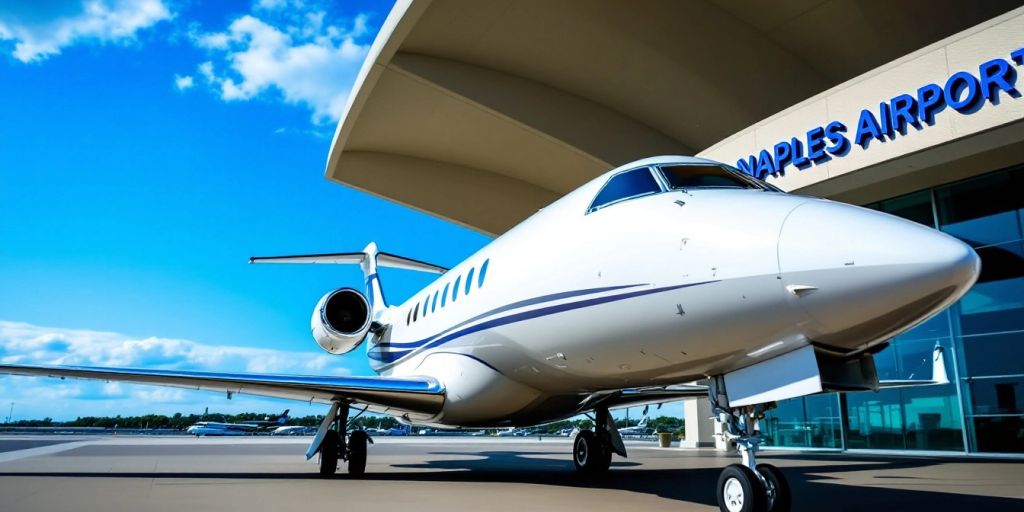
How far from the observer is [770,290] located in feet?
14.7

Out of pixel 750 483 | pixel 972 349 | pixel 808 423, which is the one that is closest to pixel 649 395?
pixel 750 483

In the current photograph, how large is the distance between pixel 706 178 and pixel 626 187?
0.74m

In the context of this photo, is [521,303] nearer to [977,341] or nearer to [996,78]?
[996,78]

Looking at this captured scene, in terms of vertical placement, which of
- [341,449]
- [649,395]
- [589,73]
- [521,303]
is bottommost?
[341,449]

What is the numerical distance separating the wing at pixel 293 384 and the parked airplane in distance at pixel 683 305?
0.04 metres

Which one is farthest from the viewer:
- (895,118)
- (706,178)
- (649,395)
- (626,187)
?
(895,118)

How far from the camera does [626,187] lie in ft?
20.4

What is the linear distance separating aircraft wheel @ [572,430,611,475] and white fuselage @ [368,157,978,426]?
201 centimetres

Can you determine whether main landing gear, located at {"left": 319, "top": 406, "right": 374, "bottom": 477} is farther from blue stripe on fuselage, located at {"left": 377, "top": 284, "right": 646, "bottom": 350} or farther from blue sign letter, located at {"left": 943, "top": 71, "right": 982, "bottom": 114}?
blue sign letter, located at {"left": 943, "top": 71, "right": 982, "bottom": 114}

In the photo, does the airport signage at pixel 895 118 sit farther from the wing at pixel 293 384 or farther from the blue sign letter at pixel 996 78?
the wing at pixel 293 384

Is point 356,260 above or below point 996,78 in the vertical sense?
below

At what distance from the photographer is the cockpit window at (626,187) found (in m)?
6.00

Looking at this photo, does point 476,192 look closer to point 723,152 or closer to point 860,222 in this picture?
point 723,152

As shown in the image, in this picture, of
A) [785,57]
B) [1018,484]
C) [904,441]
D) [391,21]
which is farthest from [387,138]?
[1018,484]
